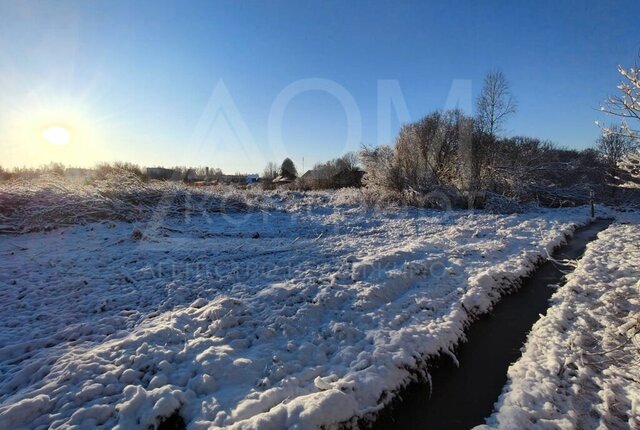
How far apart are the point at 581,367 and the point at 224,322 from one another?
5.13 metres

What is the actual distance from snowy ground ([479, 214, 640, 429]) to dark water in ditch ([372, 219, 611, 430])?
21cm

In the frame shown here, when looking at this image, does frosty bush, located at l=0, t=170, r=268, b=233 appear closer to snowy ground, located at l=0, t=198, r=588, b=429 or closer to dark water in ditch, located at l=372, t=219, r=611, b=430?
snowy ground, located at l=0, t=198, r=588, b=429

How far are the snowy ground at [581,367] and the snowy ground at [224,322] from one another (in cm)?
117

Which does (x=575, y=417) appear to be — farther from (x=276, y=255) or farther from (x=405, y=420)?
(x=276, y=255)

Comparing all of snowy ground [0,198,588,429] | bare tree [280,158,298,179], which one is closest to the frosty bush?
snowy ground [0,198,588,429]

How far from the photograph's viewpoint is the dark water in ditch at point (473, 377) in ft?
13.1

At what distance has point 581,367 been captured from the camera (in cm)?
452

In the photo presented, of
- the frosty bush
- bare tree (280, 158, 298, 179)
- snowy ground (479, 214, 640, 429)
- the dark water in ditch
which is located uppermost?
bare tree (280, 158, 298, 179)

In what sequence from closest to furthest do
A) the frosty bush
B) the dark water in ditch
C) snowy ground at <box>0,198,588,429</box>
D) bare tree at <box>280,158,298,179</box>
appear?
snowy ground at <box>0,198,588,429</box> < the dark water in ditch < the frosty bush < bare tree at <box>280,158,298,179</box>

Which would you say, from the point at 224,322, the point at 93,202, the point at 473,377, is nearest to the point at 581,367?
the point at 473,377

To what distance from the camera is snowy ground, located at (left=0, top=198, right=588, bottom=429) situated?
370 cm

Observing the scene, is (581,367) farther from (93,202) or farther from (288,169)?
(288,169)

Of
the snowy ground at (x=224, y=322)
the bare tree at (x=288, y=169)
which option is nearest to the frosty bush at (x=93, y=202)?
the snowy ground at (x=224, y=322)

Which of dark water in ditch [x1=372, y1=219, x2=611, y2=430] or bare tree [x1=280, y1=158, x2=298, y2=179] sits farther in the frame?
bare tree [x1=280, y1=158, x2=298, y2=179]
